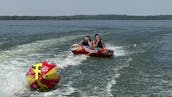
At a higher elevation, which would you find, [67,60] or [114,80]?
[114,80]

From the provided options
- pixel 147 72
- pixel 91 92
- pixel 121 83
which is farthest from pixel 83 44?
pixel 91 92

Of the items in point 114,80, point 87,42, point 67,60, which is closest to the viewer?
point 114,80

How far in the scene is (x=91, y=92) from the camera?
12.3 metres

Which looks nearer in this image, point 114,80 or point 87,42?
point 114,80

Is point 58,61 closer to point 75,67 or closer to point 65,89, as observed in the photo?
point 75,67

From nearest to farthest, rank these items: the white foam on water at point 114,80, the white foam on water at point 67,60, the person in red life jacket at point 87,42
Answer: the white foam on water at point 114,80 < the white foam on water at point 67,60 < the person in red life jacket at point 87,42

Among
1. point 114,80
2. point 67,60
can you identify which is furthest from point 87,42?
point 114,80

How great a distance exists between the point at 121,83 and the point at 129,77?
1.40 metres

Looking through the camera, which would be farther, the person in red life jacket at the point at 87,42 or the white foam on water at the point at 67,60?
the person in red life jacket at the point at 87,42

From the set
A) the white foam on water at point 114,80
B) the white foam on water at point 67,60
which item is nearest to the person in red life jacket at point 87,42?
the white foam on water at point 67,60

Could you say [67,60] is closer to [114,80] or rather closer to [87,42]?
[87,42]

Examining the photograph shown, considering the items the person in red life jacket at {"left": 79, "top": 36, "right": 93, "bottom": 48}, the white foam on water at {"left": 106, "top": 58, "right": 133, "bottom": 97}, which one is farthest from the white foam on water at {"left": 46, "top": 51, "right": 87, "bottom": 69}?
the white foam on water at {"left": 106, "top": 58, "right": 133, "bottom": 97}

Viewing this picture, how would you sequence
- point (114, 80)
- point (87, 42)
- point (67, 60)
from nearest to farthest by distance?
point (114, 80), point (67, 60), point (87, 42)

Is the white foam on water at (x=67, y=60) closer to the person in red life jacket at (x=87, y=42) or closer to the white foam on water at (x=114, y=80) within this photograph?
the person in red life jacket at (x=87, y=42)
